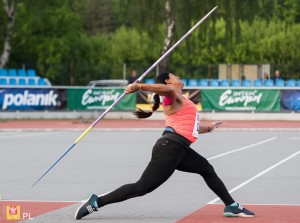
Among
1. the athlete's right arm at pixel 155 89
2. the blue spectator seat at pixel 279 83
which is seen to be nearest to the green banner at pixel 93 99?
the blue spectator seat at pixel 279 83

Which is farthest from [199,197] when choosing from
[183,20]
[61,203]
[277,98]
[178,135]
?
[183,20]

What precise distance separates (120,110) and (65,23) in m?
23.6

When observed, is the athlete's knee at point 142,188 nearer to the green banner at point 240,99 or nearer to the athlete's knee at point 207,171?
the athlete's knee at point 207,171

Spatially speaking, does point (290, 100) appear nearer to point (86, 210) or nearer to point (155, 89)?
point (86, 210)

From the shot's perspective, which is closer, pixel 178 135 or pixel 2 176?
pixel 178 135

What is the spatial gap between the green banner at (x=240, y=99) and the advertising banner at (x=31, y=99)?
Result: 5.80 meters

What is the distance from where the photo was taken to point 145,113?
12.2 m

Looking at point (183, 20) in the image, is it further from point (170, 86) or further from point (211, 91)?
point (170, 86)

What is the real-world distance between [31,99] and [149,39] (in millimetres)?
12773

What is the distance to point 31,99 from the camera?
42.0m

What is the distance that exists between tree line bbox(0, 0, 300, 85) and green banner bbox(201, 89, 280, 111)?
3.78m

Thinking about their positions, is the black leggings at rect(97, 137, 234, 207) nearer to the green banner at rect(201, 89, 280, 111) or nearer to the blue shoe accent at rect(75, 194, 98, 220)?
the blue shoe accent at rect(75, 194, 98, 220)

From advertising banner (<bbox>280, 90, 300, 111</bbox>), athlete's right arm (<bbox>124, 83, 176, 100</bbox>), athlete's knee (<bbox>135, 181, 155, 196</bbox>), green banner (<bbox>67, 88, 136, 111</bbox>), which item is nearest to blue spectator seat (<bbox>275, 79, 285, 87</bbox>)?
advertising banner (<bbox>280, 90, 300, 111</bbox>)

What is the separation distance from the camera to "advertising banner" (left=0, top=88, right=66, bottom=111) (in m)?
41.7
